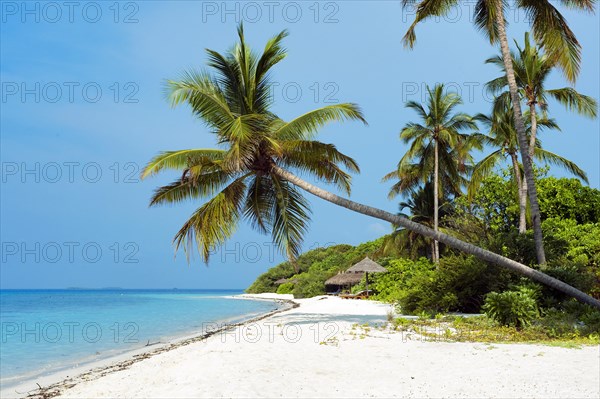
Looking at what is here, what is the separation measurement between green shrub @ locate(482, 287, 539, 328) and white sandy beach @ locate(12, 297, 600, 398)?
2.15 meters

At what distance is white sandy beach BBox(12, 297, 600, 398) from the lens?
6.42 metres

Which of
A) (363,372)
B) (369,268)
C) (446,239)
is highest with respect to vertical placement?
(446,239)

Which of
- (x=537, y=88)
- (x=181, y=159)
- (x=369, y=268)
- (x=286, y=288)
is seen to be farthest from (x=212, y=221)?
(x=286, y=288)

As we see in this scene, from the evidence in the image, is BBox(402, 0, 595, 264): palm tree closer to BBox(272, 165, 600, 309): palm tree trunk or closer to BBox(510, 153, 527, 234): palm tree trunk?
BBox(272, 165, 600, 309): palm tree trunk

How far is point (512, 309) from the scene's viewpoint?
11336 mm

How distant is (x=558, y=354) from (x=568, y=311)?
14.4 feet

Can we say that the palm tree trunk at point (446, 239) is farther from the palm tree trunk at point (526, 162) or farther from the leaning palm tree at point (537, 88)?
the leaning palm tree at point (537, 88)

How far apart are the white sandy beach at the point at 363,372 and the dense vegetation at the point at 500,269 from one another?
3.26m

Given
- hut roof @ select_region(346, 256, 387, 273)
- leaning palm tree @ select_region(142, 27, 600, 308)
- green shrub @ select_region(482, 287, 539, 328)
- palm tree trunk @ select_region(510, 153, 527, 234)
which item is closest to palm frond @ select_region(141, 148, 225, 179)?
leaning palm tree @ select_region(142, 27, 600, 308)

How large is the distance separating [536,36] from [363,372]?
12.2 meters

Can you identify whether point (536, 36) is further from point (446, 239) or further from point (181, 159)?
point (181, 159)

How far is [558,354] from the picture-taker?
27.7 feet

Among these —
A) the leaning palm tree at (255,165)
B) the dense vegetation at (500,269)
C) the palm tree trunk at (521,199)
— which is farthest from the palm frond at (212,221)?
the palm tree trunk at (521,199)

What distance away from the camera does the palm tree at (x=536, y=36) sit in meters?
13.9
